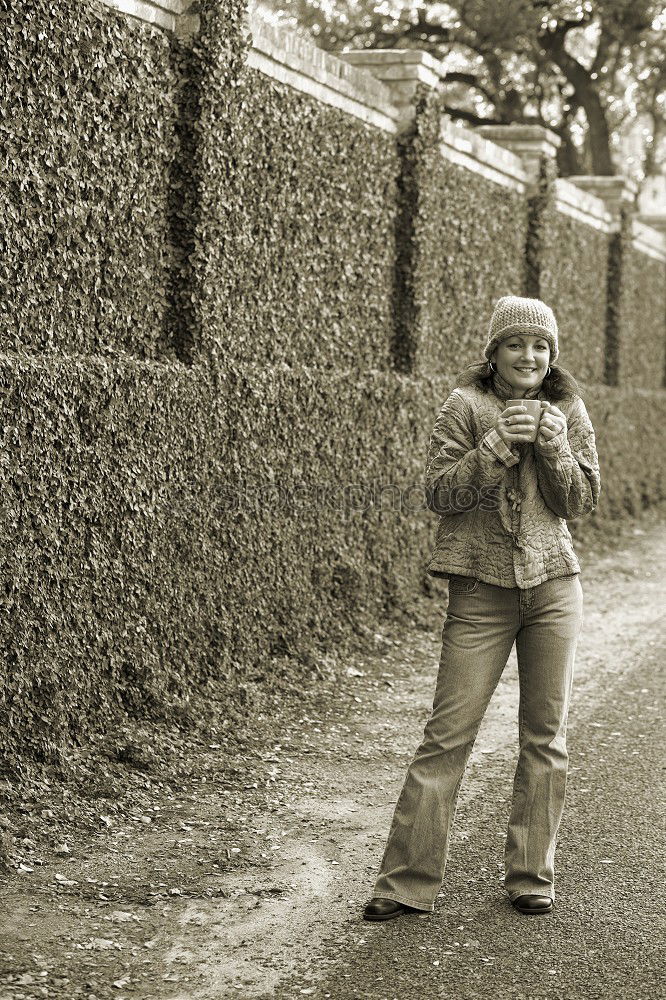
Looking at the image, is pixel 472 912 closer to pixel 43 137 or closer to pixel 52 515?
pixel 52 515

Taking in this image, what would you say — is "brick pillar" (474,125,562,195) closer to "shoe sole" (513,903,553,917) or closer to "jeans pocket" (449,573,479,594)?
"jeans pocket" (449,573,479,594)

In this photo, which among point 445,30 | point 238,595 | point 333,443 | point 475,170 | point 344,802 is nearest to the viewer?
point 344,802

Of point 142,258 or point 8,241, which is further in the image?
point 142,258

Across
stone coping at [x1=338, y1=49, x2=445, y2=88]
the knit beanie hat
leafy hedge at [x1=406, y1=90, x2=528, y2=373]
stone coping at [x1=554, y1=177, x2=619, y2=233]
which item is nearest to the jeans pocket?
the knit beanie hat

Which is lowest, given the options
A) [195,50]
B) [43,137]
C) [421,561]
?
[421,561]

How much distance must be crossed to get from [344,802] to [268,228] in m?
3.43

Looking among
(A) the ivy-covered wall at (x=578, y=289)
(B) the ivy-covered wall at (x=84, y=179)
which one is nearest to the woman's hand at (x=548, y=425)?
(B) the ivy-covered wall at (x=84, y=179)

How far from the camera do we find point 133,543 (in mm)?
6316


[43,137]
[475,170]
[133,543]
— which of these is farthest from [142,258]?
[475,170]

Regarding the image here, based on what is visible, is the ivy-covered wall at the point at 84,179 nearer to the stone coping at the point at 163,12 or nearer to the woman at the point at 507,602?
the stone coping at the point at 163,12

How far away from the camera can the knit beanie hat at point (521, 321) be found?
15.4ft

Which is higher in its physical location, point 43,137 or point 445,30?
point 445,30

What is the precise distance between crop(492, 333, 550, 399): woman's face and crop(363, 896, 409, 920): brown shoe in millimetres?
1804

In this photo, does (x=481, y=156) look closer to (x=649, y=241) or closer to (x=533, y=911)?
(x=649, y=241)
